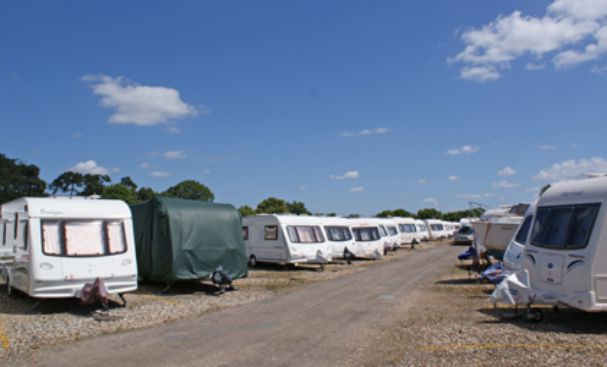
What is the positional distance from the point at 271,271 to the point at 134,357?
13367 millimetres

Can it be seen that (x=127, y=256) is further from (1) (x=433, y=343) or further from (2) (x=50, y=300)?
(1) (x=433, y=343)

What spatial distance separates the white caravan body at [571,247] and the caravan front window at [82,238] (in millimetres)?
8863

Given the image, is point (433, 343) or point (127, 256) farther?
point (127, 256)

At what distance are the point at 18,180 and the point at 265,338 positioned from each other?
51526 millimetres

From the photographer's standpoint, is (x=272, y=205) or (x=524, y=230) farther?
(x=272, y=205)

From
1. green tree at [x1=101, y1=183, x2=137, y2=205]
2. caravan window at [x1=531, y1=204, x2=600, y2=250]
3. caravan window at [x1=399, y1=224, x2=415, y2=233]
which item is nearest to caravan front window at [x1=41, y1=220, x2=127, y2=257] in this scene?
caravan window at [x1=531, y1=204, x2=600, y2=250]

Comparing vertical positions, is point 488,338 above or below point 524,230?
below

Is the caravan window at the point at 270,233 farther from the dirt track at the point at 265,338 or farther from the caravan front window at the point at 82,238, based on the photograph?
the caravan front window at the point at 82,238

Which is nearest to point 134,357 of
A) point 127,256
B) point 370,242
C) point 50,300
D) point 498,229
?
point 127,256

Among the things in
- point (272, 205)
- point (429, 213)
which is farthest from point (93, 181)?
point (429, 213)

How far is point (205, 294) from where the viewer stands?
14719 mm

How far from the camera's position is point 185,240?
15227 millimetres

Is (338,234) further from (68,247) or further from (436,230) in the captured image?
(436,230)

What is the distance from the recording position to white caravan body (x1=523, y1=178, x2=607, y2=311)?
877cm
